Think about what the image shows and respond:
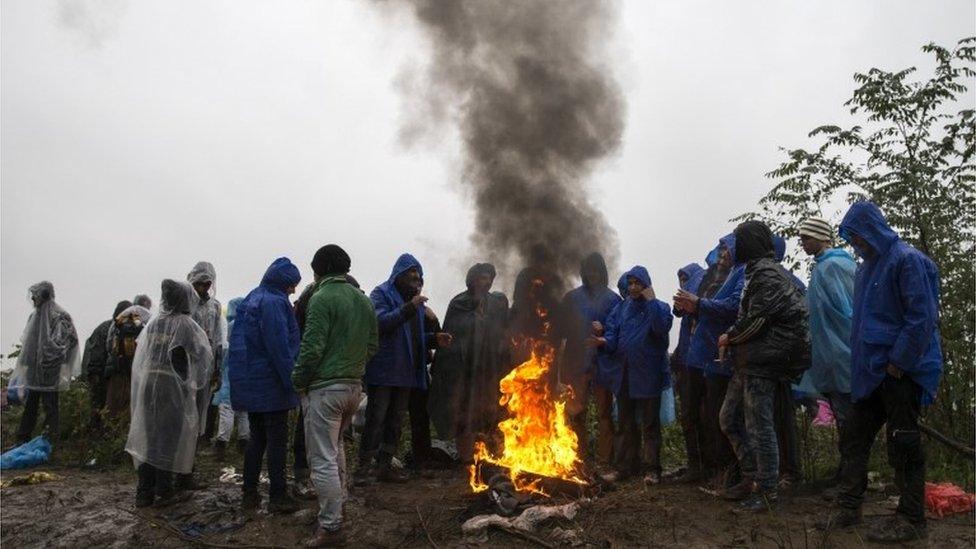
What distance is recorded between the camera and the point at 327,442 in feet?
17.8

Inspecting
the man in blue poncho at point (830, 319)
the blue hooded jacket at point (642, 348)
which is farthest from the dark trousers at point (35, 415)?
the man in blue poncho at point (830, 319)

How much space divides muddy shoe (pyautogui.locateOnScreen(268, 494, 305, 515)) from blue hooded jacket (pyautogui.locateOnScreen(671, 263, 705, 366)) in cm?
425

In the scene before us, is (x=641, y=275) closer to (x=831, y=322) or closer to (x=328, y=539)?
(x=831, y=322)

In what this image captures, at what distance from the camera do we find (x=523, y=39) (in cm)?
880

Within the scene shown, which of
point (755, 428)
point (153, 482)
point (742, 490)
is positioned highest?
point (755, 428)

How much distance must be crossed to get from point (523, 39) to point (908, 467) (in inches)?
265

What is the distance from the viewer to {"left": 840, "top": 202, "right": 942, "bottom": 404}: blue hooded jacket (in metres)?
4.67

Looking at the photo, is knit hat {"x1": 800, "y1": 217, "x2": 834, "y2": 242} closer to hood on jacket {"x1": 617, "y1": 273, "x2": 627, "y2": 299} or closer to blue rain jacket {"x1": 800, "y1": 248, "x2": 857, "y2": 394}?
blue rain jacket {"x1": 800, "y1": 248, "x2": 857, "y2": 394}

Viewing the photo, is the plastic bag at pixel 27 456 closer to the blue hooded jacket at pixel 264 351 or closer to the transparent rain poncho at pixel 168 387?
the transparent rain poncho at pixel 168 387

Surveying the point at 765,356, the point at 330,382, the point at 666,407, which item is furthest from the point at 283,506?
the point at 666,407

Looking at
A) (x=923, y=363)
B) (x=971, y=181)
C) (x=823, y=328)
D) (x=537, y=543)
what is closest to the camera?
(x=923, y=363)

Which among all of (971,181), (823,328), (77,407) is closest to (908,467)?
(823,328)

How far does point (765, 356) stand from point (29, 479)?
27.2ft

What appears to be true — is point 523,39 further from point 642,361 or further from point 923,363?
point 923,363
